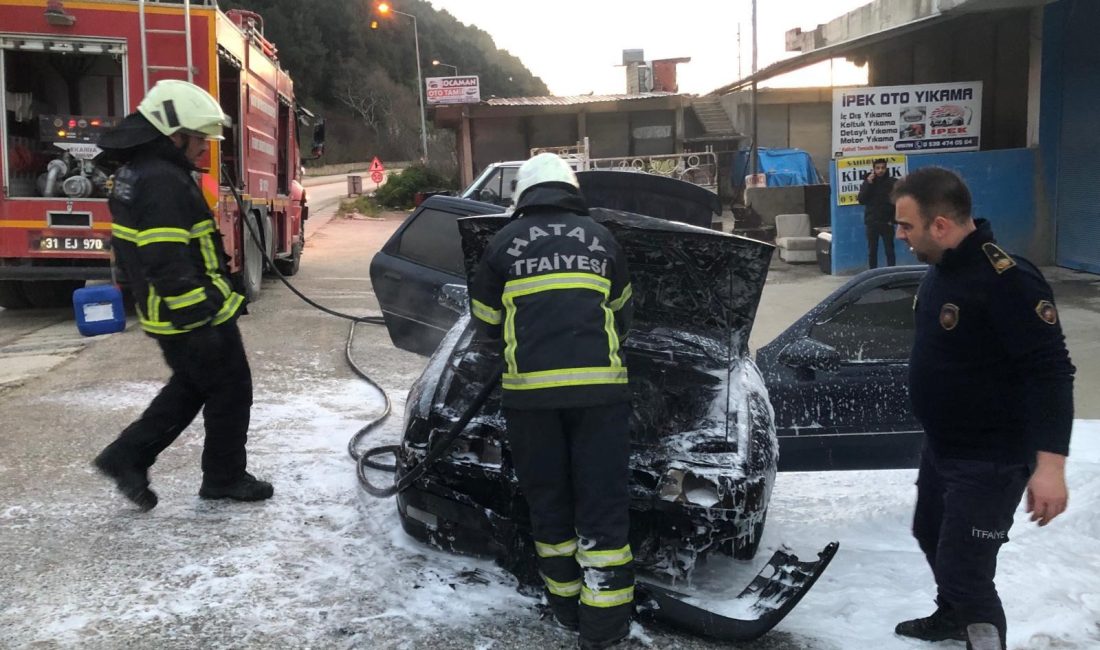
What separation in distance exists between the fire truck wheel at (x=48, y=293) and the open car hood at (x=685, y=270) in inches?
356

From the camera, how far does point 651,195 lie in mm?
5969

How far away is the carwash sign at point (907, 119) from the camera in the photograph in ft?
42.4

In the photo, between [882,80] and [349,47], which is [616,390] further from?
[349,47]

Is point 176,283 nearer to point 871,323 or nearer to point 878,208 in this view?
point 871,323

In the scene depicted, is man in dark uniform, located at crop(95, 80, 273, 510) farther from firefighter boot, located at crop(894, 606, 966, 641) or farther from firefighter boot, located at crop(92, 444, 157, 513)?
firefighter boot, located at crop(894, 606, 966, 641)

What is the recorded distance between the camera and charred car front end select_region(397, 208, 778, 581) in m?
3.52

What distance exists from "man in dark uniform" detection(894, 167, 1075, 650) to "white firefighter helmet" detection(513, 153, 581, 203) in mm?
1116

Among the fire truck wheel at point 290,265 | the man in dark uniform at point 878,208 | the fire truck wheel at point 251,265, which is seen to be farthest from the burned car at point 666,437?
the fire truck wheel at point 290,265

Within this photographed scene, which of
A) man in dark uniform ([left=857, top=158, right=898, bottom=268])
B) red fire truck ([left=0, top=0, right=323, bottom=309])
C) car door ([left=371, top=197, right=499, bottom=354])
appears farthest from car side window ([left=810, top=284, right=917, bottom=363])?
man in dark uniform ([left=857, top=158, right=898, bottom=268])

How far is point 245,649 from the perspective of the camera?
3.26 m

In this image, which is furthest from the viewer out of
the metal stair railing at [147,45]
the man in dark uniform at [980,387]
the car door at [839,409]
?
the metal stair railing at [147,45]

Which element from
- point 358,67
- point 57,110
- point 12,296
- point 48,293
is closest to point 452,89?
point 48,293

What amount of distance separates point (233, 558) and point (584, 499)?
1.62m

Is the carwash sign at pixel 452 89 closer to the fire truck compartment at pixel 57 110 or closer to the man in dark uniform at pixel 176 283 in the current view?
the fire truck compartment at pixel 57 110
